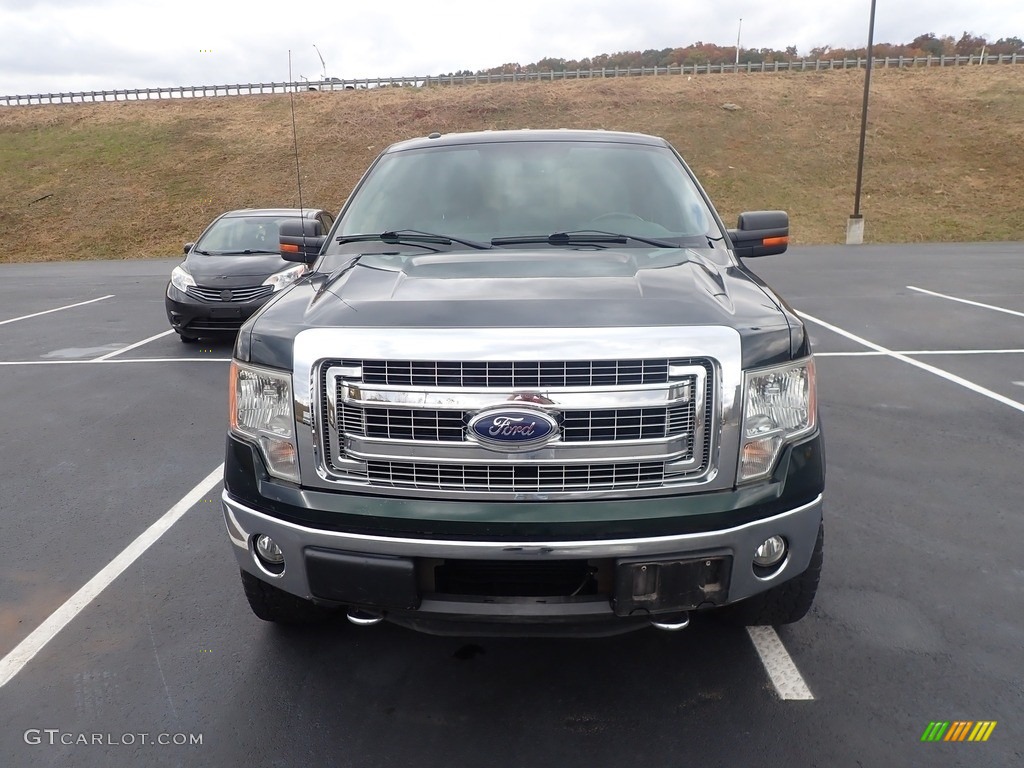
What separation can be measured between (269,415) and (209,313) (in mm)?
7343

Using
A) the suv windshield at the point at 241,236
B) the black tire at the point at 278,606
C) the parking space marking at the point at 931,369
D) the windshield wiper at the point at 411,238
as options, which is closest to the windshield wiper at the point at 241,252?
the suv windshield at the point at 241,236

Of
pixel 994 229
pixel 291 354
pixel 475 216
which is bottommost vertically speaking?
pixel 994 229

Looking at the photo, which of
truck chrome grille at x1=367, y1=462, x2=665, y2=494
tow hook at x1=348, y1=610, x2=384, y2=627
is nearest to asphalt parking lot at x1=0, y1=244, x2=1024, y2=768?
tow hook at x1=348, y1=610, x2=384, y2=627

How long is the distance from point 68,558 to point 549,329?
305 centimetres

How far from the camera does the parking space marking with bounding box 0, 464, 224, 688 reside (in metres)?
3.09

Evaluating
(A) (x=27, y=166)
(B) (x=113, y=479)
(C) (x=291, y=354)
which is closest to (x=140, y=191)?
(A) (x=27, y=166)

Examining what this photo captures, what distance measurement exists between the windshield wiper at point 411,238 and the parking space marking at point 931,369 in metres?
5.15

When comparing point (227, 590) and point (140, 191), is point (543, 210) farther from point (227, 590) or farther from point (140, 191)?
point (140, 191)

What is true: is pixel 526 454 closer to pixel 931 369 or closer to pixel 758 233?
pixel 758 233

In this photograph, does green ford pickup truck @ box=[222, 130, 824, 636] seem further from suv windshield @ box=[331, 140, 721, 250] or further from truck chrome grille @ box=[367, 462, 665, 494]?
suv windshield @ box=[331, 140, 721, 250]

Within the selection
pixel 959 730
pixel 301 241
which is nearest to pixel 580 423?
pixel 959 730

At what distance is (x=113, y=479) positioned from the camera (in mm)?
5078

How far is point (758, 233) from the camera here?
A: 3.97m

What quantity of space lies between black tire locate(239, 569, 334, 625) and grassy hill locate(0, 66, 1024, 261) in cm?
3029
